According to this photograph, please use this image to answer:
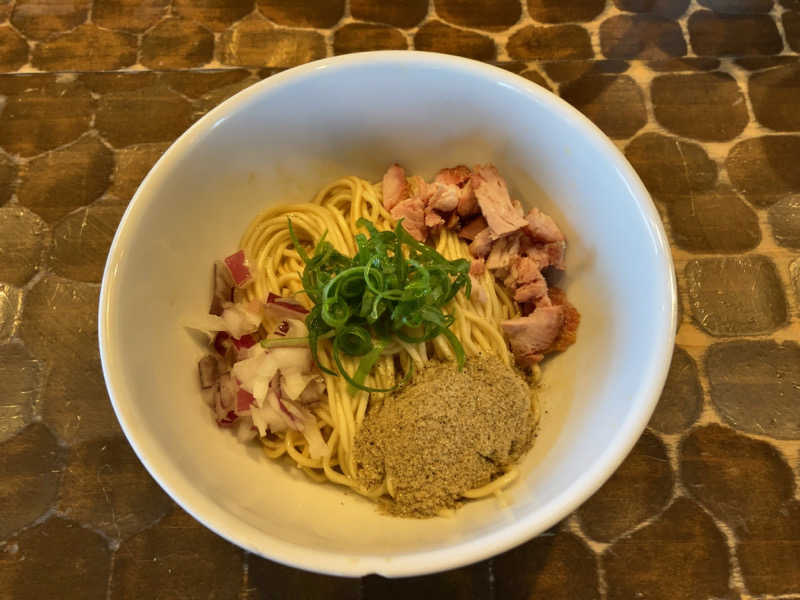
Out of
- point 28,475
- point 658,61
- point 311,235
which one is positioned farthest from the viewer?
point 658,61

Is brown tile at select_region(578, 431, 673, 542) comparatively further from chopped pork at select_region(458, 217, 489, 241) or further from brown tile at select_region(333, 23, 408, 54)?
brown tile at select_region(333, 23, 408, 54)

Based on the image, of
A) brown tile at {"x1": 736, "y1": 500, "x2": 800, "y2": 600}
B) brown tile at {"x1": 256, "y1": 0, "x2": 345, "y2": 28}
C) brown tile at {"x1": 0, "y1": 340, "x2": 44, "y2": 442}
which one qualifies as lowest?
brown tile at {"x1": 0, "y1": 340, "x2": 44, "y2": 442}

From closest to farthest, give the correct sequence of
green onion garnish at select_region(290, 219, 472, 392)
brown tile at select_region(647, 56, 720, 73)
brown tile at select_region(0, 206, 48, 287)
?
green onion garnish at select_region(290, 219, 472, 392), brown tile at select_region(0, 206, 48, 287), brown tile at select_region(647, 56, 720, 73)

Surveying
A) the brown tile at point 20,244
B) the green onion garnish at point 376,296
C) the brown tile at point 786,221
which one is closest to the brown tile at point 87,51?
the brown tile at point 20,244

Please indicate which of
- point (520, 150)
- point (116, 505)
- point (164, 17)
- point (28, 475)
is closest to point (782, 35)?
point (520, 150)

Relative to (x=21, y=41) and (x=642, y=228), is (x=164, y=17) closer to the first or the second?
(x=21, y=41)

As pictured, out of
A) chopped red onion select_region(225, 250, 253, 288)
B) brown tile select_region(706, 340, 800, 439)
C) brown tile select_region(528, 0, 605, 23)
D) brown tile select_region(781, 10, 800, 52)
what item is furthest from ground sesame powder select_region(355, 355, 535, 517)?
brown tile select_region(781, 10, 800, 52)
